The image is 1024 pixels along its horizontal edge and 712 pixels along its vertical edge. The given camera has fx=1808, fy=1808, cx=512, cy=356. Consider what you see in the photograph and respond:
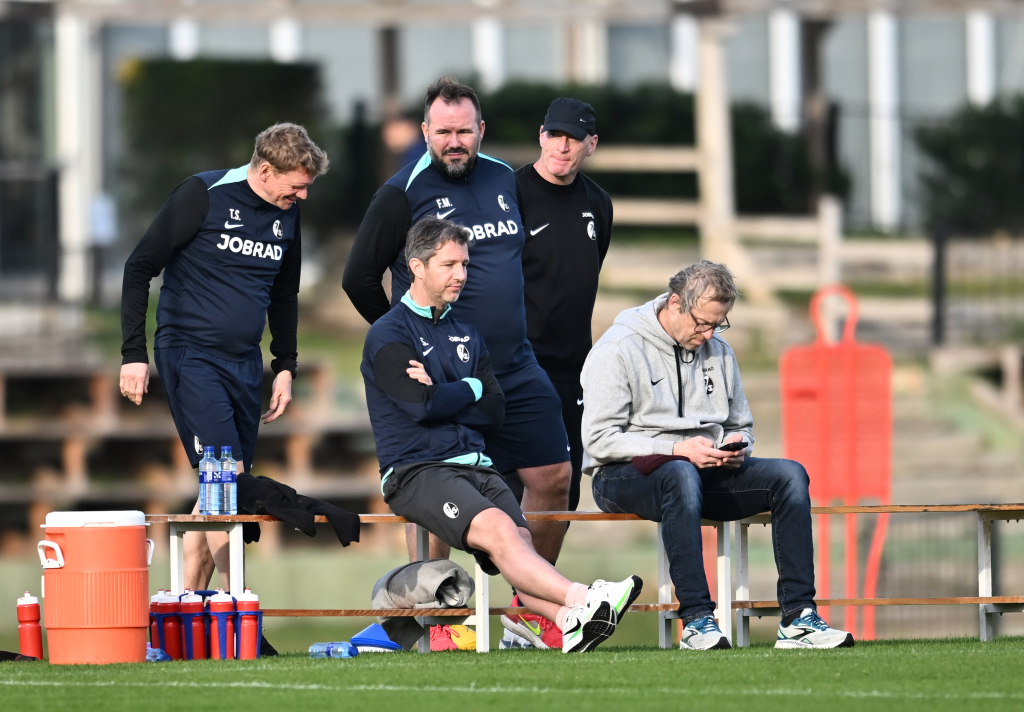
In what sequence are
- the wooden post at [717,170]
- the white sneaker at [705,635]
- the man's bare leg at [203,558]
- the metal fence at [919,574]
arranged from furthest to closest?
the wooden post at [717,170], the metal fence at [919,574], the man's bare leg at [203,558], the white sneaker at [705,635]

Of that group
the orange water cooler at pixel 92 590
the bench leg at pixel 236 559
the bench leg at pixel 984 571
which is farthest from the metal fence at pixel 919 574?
the orange water cooler at pixel 92 590

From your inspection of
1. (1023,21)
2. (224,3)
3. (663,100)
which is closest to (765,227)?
(663,100)

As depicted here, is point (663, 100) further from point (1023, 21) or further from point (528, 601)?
point (528, 601)

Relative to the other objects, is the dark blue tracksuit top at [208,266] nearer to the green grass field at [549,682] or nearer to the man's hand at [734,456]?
the green grass field at [549,682]

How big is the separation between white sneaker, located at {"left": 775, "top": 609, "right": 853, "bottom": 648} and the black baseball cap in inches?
73.4

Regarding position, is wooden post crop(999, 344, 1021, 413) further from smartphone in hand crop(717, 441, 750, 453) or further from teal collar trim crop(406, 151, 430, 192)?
teal collar trim crop(406, 151, 430, 192)

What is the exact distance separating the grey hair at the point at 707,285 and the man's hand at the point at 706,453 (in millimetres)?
444

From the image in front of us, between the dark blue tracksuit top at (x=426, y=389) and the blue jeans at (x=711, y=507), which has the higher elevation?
the dark blue tracksuit top at (x=426, y=389)

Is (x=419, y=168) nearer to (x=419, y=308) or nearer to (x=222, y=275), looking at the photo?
(x=419, y=308)

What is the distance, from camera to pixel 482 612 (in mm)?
5828

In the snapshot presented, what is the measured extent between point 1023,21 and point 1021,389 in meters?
6.75

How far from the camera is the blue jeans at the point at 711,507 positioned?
18.9 feet

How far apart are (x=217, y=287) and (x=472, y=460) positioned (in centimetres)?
104

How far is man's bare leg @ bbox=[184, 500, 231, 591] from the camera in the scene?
6152 millimetres
